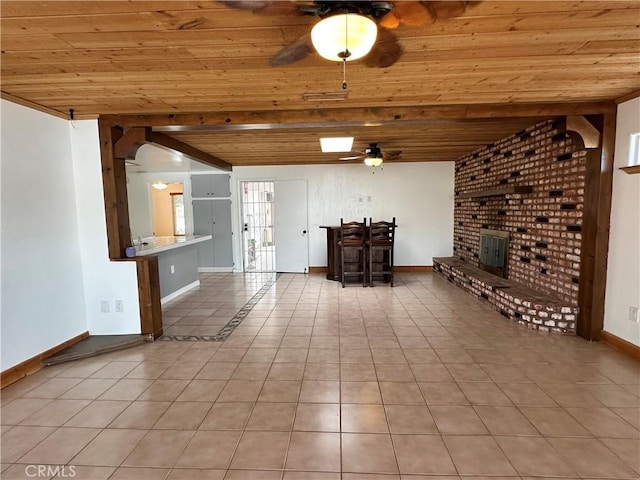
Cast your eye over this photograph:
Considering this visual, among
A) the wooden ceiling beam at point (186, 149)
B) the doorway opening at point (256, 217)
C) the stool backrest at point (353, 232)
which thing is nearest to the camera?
the wooden ceiling beam at point (186, 149)

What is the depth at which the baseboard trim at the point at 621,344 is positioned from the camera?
277 centimetres

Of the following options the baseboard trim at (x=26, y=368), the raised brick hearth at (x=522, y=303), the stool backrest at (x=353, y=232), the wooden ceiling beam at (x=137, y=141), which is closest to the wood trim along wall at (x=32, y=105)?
the wooden ceiling beam at (x=137, y=141)

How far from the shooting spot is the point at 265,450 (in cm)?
178

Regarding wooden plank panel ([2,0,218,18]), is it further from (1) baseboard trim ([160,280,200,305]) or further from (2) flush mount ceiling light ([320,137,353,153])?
(1) baseboard trim ([160,280,200,305])

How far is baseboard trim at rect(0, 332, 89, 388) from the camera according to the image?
8.25ft

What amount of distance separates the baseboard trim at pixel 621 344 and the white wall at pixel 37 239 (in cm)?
515

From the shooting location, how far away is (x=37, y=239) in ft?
9.21

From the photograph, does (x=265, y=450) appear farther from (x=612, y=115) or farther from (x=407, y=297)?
(x=612, y=115)

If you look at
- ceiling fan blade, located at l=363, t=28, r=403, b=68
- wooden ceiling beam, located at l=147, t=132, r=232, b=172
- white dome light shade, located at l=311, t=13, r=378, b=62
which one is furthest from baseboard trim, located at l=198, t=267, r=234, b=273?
white dome light shade, located at l=311, t=13, r=378, b=62

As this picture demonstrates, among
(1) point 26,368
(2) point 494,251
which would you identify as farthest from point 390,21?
(2) point 494,251

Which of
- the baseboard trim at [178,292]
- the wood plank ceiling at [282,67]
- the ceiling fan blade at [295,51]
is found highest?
the wood plank ceiling at [282,67]

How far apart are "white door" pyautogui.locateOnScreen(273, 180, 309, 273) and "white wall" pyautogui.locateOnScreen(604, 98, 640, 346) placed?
4.91m

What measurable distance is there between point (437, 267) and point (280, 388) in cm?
488

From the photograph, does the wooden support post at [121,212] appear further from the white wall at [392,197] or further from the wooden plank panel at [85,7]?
the white wall at [392,197]
